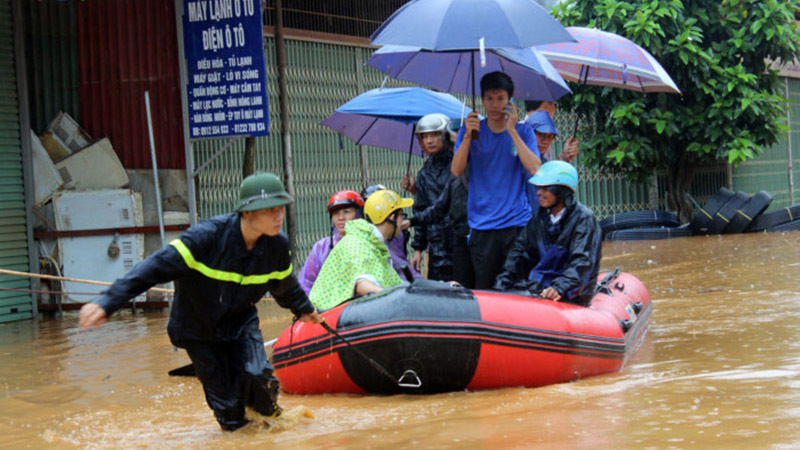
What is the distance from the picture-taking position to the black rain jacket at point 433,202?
7.95 metres

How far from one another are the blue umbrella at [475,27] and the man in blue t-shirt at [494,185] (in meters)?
0.39

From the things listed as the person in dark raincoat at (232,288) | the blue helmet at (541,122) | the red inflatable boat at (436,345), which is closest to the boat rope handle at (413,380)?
the red inflatable boat at (436,345)

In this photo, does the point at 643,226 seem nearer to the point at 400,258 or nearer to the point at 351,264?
the point at 400,258

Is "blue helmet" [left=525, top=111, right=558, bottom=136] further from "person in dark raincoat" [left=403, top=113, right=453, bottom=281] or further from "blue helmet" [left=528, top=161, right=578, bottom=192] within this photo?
"blue helmet" [left=528, top=161, right=578, bottom=192]

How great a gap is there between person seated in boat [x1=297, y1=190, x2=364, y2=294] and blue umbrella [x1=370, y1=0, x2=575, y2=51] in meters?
1.18

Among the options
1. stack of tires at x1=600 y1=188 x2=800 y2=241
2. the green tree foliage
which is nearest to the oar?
the green tree foliage

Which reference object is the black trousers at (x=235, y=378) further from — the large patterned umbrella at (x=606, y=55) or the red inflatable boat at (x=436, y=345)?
the large patterned umbrella at (x=606, y=55)

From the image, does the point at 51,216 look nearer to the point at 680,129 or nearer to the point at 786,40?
the point at 680,129

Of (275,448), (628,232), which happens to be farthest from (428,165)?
(628,232)

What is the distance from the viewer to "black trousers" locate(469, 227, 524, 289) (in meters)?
7.07

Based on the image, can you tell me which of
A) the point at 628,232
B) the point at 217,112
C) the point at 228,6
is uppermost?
the point at 228,6

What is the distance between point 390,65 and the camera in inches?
327

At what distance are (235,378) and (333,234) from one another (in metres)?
2.15

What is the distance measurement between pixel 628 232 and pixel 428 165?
10483 millimetres
